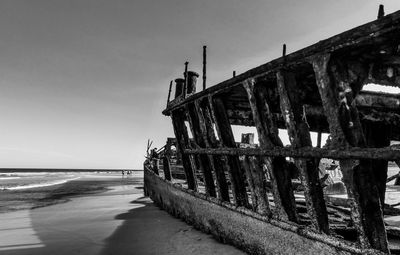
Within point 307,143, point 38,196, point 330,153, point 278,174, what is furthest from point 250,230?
point 38,196

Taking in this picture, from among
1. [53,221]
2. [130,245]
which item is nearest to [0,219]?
[53,221]

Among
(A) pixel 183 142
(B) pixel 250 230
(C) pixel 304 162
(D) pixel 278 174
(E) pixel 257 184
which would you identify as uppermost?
(A) pixel 183 142

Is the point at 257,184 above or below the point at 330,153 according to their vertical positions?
below

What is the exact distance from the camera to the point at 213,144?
14.9 feet

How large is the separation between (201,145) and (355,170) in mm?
3048

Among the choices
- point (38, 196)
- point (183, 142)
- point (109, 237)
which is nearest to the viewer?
point (109, 237)

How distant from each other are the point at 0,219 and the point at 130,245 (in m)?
5.83

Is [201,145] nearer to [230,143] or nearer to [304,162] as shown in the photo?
[230,143]

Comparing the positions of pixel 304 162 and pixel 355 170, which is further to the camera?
pixel 304 162

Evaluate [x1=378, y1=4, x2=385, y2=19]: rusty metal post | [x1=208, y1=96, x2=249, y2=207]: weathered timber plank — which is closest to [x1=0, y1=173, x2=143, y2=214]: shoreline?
[x1=208, y1=96, x2=249, y2=207]: weathered timber plank

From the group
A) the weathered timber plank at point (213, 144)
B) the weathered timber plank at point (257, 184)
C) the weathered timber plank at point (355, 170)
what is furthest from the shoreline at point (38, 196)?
the weathered timber plank at point (355, 170)

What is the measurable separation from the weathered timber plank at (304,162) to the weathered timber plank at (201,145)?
2088mm

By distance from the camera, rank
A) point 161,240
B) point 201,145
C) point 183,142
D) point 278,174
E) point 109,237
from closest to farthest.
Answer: point 278,174 → point 161,240 → point 201,145 → point 109,237 → point 183,142

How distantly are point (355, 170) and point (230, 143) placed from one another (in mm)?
2010
